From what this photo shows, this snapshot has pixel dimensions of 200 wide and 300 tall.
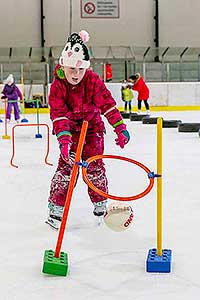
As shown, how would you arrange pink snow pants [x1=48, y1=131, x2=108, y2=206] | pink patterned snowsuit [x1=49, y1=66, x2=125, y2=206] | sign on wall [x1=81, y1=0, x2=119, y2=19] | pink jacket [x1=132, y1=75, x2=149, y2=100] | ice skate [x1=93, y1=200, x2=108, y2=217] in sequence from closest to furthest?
pink patterned snowsuit [x1=49, y1=66, x2=125, y2=206], pink snow pants [x1=48, y1=131, x2=108, y2=206], ice skate [x1=93, y1=200, x2=108, y2=217], pink jacket [x1=132, y1=75, x2=149, y2=100], sign on wall [x1=81, y1=0, x2=119, y2=19]

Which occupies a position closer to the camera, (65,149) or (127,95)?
(65,149)

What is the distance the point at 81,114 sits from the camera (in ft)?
10.1

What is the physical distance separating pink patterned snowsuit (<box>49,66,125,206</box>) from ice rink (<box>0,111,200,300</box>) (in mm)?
269

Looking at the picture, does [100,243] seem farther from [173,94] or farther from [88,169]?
[173,94]

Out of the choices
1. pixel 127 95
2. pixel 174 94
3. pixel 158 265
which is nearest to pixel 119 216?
pixel 158 265

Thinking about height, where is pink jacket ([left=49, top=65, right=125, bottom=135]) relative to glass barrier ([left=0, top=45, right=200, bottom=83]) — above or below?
below

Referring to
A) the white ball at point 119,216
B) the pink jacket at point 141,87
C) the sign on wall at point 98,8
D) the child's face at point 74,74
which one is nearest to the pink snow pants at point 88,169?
the child's face at point 74,74

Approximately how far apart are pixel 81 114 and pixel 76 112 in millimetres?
31

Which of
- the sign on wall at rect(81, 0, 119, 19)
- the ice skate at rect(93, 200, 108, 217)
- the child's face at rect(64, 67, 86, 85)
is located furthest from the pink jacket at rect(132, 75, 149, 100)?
the child's face at rect(64, 67, 86, 85)

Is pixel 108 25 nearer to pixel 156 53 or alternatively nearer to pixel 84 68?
pixel 156 53

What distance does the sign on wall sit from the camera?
57.8 ft

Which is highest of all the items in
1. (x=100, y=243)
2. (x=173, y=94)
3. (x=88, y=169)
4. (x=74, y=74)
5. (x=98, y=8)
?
(x=98, y=8)

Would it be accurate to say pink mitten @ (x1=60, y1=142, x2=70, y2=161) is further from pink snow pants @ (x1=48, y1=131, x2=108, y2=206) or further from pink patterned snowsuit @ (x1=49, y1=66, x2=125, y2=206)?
pink snow pants @ (x1=48, y1=131, x2=108, y2=206)

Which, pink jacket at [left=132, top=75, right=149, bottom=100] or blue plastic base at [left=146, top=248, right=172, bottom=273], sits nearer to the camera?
blue plastic base at [left=146, top=248, right=172, bottom=273]
